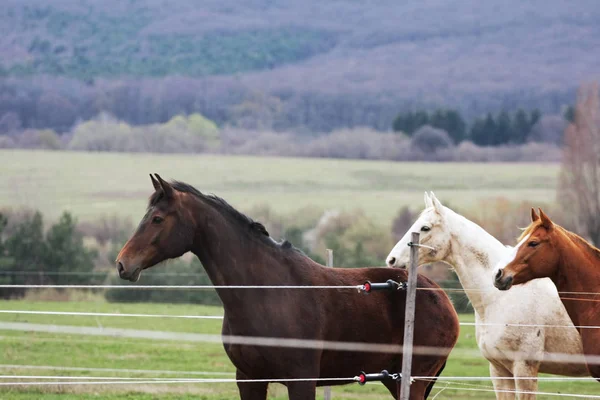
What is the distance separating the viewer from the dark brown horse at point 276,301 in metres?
7.51

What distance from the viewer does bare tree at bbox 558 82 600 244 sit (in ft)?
172

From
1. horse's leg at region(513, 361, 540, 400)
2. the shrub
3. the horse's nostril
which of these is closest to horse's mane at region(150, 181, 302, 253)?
the horse's nostril

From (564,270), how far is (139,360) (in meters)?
13.1

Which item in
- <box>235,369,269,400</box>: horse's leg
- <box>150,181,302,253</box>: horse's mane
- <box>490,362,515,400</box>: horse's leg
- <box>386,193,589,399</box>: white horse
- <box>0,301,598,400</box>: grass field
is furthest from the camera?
<box>0,301,598,400</box>: grass field

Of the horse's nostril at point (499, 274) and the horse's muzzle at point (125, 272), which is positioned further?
the horse's nostril at point (499, 274)

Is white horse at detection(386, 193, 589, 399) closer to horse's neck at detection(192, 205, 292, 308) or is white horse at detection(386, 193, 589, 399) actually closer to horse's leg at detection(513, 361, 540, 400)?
horse's leg at detection(513, 361, 540, 400)

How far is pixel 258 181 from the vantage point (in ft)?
328

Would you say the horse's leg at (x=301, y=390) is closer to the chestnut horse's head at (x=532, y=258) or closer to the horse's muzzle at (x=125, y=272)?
the horse's muzzle at (x=125, y=272)

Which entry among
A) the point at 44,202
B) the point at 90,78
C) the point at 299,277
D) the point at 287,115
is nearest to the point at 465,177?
the point at 44,202

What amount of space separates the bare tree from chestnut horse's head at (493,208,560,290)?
4584 centimetres

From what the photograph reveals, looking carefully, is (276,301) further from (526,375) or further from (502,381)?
(502,381)

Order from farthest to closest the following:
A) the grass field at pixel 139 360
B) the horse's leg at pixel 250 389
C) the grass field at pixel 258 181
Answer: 1. the grass field at pixel 258 181
2. the grass field at pixel 139 360
3. the horse's leg at pixel 250 389

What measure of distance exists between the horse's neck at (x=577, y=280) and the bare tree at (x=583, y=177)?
4567 centimetres

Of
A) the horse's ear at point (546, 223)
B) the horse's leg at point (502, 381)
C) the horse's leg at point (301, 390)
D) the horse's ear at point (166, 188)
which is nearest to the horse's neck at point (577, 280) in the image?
the horse's ear at point (546, 223)
